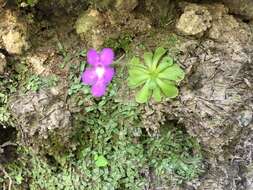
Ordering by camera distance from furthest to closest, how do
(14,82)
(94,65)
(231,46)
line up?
(14,82), (231,46), (94,65)

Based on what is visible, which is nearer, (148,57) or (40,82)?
(148,57)

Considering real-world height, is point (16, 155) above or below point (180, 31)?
below

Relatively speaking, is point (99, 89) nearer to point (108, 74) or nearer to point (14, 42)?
point (108, 74)

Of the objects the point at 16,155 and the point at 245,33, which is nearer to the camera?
the point at 245,33

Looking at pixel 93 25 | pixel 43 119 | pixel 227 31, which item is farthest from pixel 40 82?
pixel 227 31

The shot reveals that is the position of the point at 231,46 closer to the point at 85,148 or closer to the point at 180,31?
the point at 180,31

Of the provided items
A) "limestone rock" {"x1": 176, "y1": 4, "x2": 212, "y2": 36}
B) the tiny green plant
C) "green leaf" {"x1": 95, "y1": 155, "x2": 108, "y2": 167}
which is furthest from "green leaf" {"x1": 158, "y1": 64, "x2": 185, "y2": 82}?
"green leaf" {"x1": 95, "y1": 155, "x2": 108, "y2": 167}

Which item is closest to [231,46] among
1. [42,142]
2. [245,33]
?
[245,33]

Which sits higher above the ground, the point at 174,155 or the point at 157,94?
the point at 157,94
